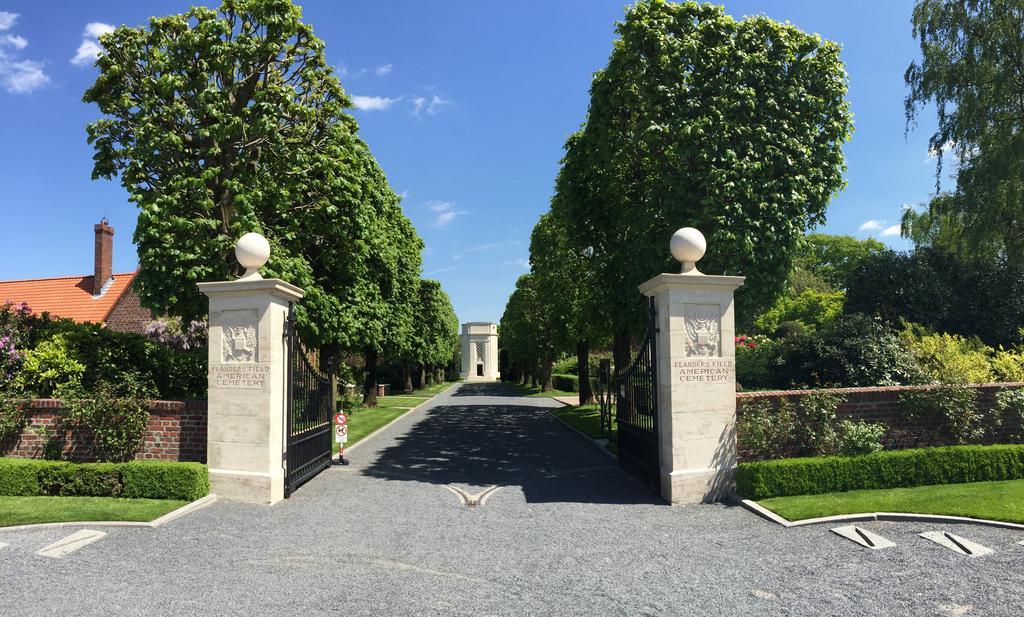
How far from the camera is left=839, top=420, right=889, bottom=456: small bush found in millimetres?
8742

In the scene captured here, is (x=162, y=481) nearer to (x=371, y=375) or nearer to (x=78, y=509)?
(x=78, y=509)

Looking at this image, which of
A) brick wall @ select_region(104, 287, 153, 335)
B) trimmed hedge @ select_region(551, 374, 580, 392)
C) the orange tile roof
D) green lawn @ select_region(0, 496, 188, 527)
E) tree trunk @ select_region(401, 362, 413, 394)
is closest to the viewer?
green lawn @ select_region(0, 496, 188, 527)

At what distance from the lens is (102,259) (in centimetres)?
3278

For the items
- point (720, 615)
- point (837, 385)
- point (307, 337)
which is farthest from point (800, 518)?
point (307, 337)

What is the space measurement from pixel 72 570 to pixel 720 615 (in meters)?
6.47

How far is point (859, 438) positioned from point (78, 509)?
1154 cm

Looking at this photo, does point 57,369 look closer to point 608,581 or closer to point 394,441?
point 394,441

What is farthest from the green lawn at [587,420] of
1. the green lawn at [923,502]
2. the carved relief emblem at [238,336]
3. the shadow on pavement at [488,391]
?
the shadow on pavement at [488,391]

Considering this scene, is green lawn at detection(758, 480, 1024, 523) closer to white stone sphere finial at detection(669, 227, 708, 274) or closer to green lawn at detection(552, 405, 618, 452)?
white stone sphere finial at detection(669, 227, 708, 274)

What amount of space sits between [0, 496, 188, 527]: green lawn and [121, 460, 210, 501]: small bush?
0.41 ft

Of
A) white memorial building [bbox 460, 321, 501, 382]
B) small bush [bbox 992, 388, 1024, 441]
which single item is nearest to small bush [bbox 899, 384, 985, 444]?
small bush [bbox 992, 388, 1024, 441]

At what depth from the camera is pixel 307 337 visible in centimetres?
1504

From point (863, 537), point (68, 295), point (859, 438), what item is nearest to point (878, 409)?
point (859, 438)

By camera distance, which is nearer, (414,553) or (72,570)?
(72,570)
